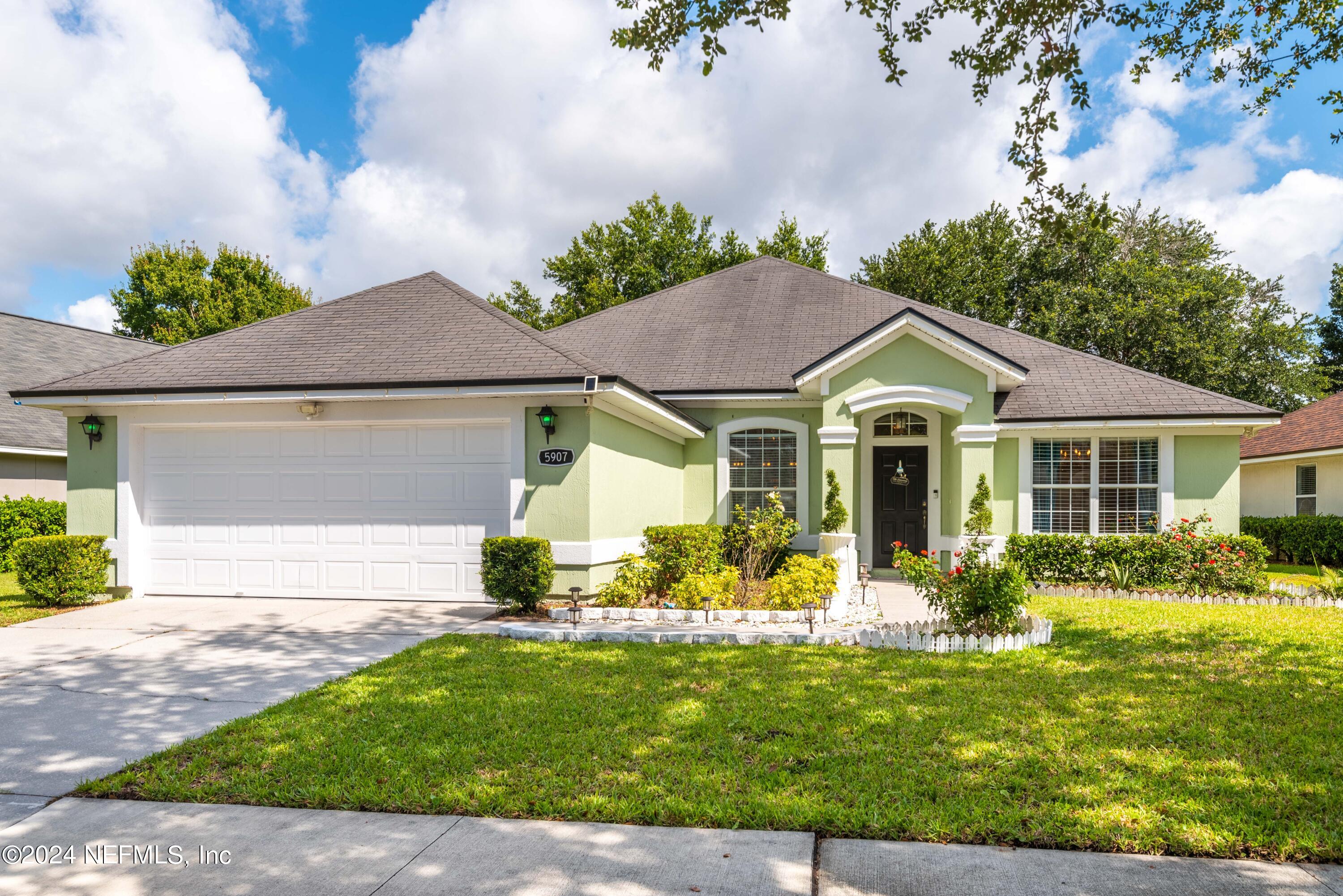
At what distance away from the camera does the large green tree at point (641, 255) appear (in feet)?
103

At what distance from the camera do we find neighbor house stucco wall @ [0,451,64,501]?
15.4m

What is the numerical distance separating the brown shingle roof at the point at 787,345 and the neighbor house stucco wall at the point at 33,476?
11555 millimetres

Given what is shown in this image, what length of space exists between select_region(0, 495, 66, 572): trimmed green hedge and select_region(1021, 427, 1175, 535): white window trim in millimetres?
18043

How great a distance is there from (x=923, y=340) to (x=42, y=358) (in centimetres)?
2151

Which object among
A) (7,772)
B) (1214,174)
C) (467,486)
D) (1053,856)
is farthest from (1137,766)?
(1214,174)

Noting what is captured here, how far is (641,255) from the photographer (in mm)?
31547

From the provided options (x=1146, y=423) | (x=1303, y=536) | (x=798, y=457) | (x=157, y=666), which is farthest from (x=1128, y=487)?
(x=157, y=666)

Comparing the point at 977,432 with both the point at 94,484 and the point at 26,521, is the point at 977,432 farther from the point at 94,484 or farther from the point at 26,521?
the point at 26,521

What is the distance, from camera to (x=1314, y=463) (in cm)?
1791

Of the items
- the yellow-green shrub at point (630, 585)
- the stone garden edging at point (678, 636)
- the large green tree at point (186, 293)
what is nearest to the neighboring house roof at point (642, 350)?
the yellow-green shrub at point (630, 585)

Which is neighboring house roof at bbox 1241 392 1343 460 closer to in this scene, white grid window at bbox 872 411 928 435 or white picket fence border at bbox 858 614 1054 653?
white grid window at bbox 872 411 928 435

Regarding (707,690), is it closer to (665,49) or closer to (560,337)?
(665,49)

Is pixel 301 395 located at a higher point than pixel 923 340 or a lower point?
lower

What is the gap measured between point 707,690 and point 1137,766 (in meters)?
2.87
